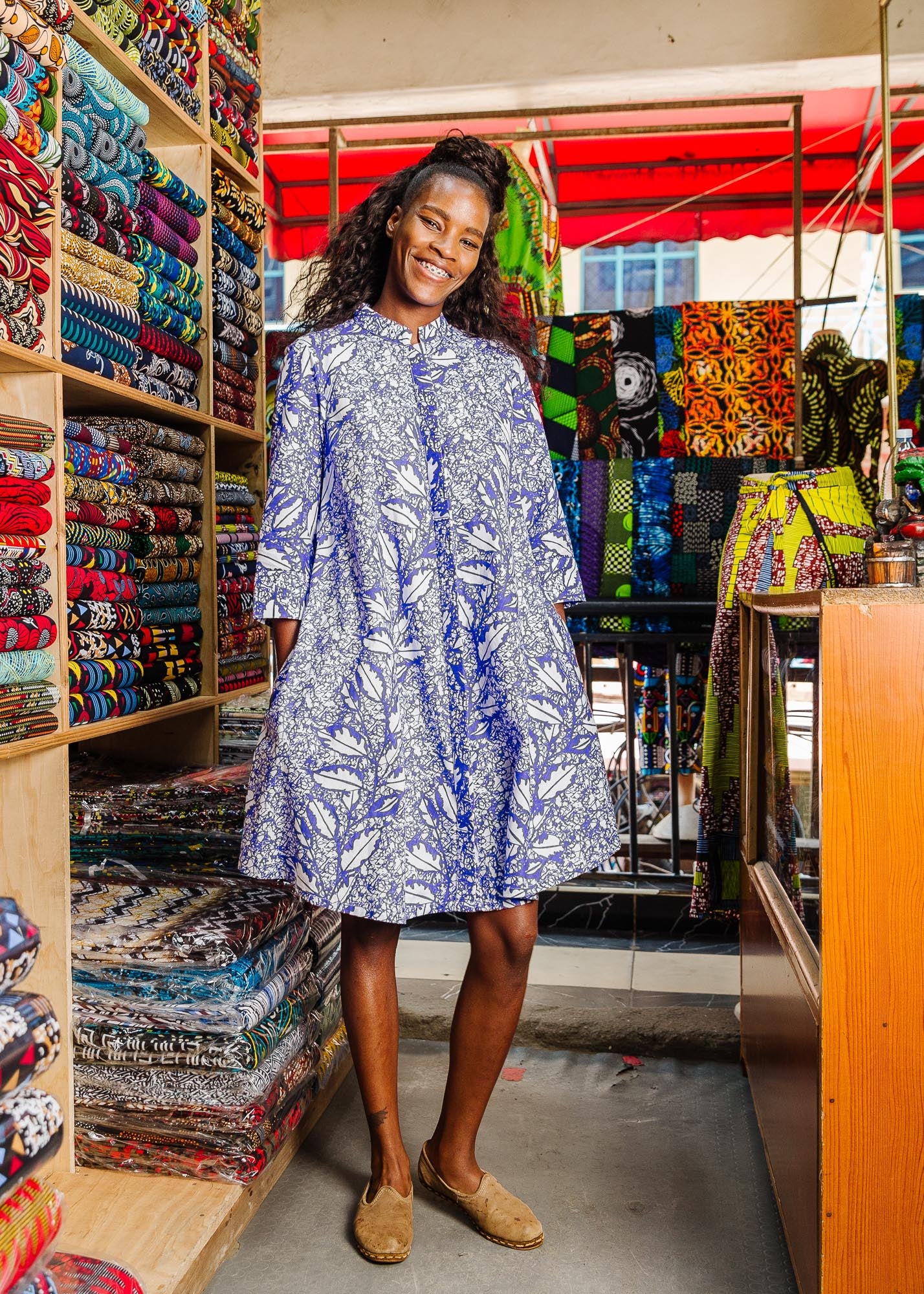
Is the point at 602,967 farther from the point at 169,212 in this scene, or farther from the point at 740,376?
the point at 169,212

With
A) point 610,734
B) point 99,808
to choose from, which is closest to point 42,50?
point 99,808

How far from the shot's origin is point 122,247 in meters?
1.93

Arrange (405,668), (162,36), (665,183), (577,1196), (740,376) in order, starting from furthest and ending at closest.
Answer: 1. (665,183)
2. (740,376)
3. (162,36)
4. (577,1196)
5. (405,668)

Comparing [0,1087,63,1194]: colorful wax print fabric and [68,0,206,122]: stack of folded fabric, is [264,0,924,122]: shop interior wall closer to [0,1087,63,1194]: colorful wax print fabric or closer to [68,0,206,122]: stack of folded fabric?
[68,0,206,122]: stack of folded fabric

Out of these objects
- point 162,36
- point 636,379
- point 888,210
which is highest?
point 162,36

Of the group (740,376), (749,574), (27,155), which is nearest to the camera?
(27,155)

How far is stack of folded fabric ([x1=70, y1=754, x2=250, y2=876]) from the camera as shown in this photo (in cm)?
208

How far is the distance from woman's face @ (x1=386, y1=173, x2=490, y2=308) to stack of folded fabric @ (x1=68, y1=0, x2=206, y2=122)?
0.64m

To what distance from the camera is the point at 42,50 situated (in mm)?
1534

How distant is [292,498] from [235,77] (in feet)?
4.29

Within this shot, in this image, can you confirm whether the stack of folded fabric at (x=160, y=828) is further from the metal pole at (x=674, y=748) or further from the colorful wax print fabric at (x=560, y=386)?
the colorful wax print fabric at (x=560, y=386)

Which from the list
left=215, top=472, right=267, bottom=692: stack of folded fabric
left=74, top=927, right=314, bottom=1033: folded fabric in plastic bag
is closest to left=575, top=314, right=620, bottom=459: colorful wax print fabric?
left=215, top=472, right=267, bottom=692: stack of folded fabric

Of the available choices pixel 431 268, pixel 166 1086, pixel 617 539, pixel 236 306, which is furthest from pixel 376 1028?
pixel 617 539

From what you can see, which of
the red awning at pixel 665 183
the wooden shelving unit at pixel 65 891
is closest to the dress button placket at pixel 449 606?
the wooden shelving unit at pixel 65 891
